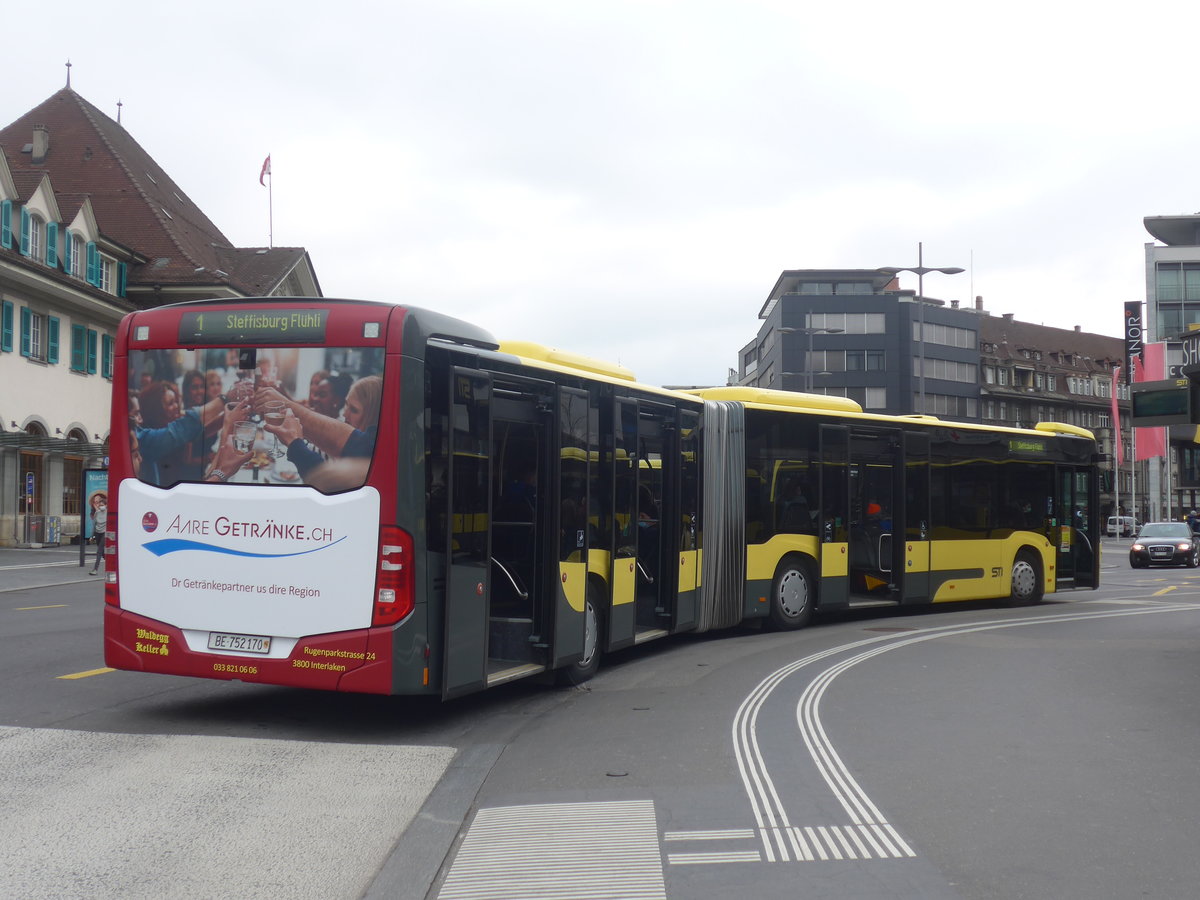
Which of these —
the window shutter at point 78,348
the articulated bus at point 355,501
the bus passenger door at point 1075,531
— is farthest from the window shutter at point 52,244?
the articulated bus at point 355,501

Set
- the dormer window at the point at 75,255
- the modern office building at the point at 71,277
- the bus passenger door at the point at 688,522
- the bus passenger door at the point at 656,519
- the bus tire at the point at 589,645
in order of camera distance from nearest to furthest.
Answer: the bus tire at the point at 589,645 → the bus passenger door at the point at 656,519 → the bus passenger door at the point at 688,522 → the modern office building at the point at 71,277 → the dormer window at the point at 75,255

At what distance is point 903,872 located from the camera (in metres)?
5.48

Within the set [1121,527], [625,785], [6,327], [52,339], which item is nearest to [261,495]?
[625,785]

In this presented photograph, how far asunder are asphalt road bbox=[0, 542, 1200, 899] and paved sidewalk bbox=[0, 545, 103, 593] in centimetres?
1406

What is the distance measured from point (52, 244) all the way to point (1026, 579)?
32343 mm

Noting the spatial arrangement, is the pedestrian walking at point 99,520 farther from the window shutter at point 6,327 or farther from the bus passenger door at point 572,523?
the bus passenger door at point 572,523

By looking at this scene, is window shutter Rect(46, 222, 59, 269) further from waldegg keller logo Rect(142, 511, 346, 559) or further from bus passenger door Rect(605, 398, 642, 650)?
waldegg keller logo Rect(142, 511, 346, 559)

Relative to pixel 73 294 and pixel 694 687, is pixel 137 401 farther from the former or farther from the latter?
pixel 73 294

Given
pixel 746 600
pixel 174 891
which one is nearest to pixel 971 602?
pixel 746 600

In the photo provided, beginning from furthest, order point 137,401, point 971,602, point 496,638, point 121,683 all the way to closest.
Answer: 1. point 971,602
2. point 121,683
3. point 496,638
4. point 137,401

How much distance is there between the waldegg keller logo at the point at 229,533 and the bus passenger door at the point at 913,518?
11033 mm

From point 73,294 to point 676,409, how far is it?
105ft

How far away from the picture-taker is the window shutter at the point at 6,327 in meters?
36.5

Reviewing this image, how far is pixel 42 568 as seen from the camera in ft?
98.5
